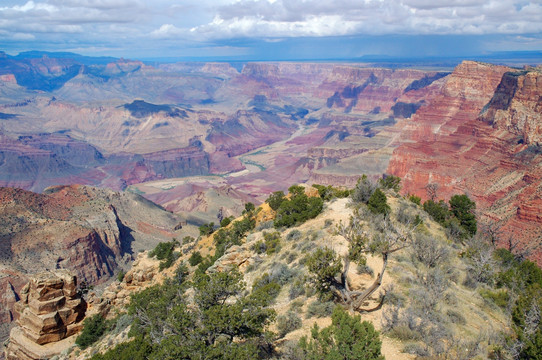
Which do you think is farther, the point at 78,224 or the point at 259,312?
the point at 78,224

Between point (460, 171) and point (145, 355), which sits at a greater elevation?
point (145, 355)

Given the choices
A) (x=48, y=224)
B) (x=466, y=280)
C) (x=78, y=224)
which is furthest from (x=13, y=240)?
(x=466, y=280)

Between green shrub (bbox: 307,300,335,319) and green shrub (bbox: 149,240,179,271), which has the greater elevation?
green shrub (bbox: 307,300,335,319)

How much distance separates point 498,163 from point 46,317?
229ft

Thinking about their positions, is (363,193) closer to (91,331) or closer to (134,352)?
(134,352)

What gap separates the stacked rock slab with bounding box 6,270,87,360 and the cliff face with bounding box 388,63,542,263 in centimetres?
4421

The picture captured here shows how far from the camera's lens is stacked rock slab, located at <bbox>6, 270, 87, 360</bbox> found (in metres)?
26.2

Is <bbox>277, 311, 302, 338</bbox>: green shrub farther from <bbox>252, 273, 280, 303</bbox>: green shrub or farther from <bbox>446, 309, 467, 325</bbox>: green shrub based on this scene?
<bbox>446, 309, 467, 325</bbox>: green shrub

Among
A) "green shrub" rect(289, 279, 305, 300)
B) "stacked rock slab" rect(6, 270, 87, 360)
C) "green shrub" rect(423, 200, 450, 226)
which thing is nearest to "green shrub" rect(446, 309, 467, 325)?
"green shrub" rect(289, 279, 305, 300)

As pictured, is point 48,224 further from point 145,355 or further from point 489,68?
point 489,68

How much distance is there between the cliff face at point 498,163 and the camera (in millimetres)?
49031

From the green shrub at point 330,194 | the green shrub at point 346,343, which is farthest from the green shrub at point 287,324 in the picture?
the green shrub at point 330,194

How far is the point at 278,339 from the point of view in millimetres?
16297

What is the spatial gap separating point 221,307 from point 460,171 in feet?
228
